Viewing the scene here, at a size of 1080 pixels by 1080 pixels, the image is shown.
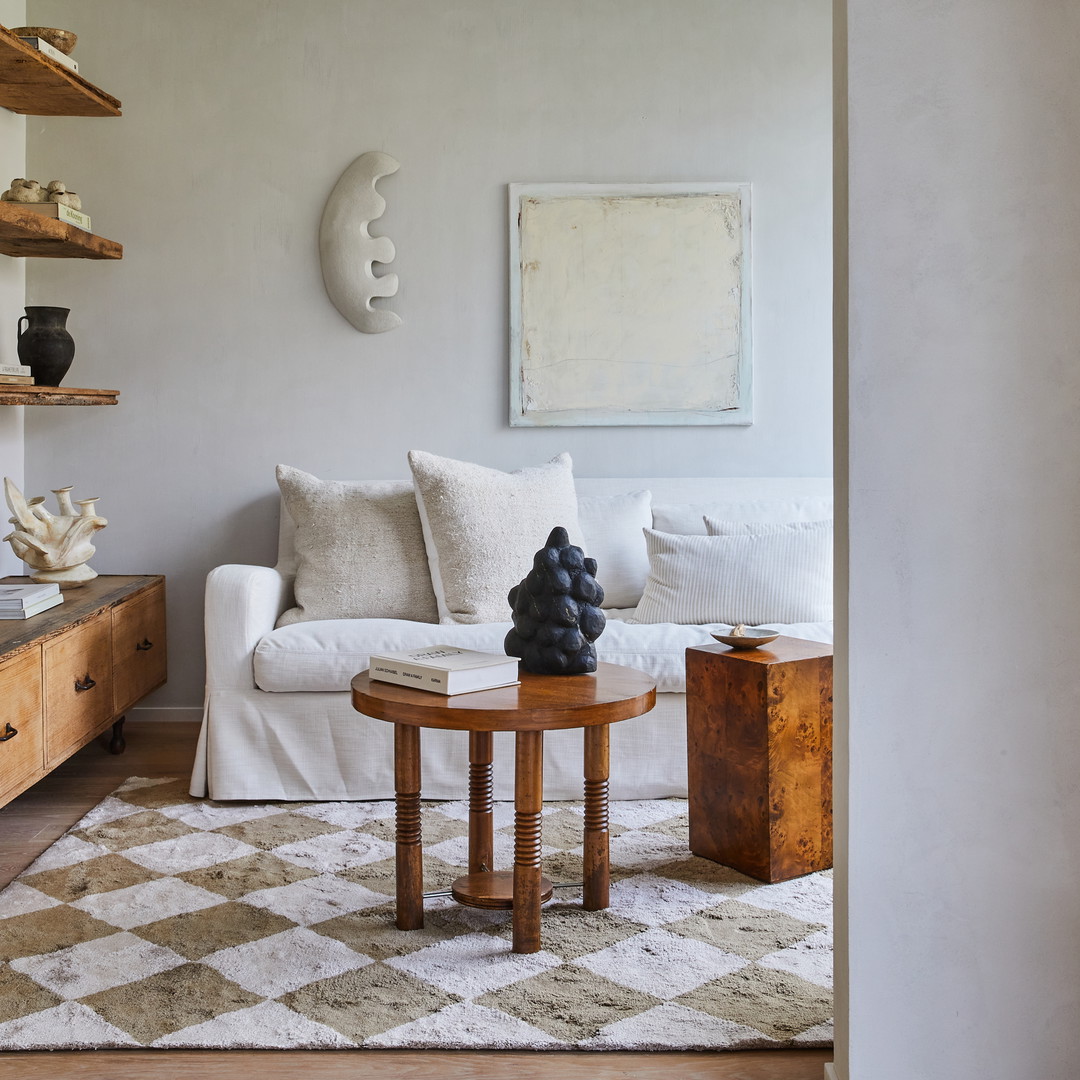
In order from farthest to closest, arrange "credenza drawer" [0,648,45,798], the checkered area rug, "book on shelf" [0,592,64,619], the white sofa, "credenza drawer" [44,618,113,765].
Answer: the white sofa
"book on shelf" [0,592,64,619]
"credenza drawer" [44,618,113,765]
"credenza drawer" [0,648,45,798]
the checkered area rug

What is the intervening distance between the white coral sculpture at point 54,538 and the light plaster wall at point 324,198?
48cm

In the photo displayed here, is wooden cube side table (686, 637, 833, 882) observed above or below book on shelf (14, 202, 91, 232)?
below

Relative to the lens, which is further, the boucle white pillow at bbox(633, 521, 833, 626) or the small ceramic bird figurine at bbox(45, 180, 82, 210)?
the small ceramic bird figurine at bbox(45, 180, 82, 210)

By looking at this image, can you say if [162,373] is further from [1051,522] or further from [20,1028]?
[1051,522]

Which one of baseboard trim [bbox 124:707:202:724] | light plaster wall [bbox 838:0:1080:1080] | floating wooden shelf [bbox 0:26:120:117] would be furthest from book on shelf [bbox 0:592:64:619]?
light plaster wall [bbox 838:0:1080:1080]

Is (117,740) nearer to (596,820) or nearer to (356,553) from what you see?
(356,553)

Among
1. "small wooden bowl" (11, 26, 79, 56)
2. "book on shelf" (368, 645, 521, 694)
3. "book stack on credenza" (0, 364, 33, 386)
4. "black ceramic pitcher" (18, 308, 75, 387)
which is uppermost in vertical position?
"small wooden bowl" (11, 26, 79, 56)

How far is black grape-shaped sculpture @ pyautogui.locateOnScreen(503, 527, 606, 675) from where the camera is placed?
2340mm

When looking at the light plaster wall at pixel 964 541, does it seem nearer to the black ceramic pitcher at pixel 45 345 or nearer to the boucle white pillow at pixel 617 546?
the boucle white pillow at pixel 617 546

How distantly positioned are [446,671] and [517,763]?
22cm

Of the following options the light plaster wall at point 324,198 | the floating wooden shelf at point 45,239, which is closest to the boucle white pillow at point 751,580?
the light plaster wall at point 324,198

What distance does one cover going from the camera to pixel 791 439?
160 inches

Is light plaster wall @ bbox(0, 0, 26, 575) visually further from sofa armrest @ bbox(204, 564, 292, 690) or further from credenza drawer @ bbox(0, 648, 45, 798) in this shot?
credenza drawer @ bbox(0, 648, 45, 798)

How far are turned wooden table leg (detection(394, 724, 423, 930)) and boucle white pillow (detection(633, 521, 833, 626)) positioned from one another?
133 cm
